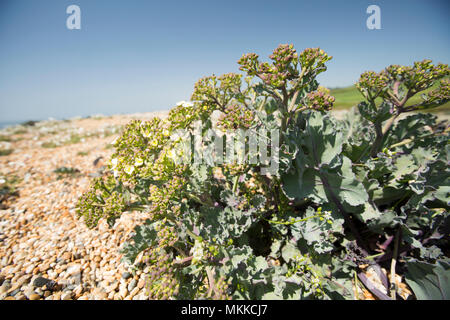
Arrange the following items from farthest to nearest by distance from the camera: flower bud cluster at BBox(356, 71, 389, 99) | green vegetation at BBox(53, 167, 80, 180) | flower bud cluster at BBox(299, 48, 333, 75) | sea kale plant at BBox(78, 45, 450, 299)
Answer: green vegetation at BBox(53, 167, 80, 180), flower bud cluster at BBox(356, 71, 389, 99), sea kale plant at BBox(78, 45, 450, 299), flower bud cluster at BBox(299, 48, 333, 75)

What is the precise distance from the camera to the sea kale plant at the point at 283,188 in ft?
4.88

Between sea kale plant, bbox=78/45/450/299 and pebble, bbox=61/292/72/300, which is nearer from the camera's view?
sea kale plant, bbox=78/45/450/299

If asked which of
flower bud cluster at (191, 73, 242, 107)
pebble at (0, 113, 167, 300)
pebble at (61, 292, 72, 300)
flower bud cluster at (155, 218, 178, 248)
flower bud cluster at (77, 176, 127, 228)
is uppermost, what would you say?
flower bud cluster at (191, 73, 242, 107)

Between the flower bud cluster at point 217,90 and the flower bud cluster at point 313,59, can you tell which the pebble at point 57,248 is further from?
the flower bud cluster at point 313,59

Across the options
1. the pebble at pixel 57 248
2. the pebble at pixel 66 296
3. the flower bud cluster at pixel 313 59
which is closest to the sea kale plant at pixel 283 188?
the flower bud cluster at pixel 313 59

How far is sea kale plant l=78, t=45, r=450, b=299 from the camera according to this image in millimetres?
1486

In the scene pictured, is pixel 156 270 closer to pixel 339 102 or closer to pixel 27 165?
pixel 27 165

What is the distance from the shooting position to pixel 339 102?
841cm

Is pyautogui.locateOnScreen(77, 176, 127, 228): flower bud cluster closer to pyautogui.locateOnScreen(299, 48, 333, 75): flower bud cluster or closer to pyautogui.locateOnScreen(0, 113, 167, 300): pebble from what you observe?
pyautogui.locateOnScreen(0, 113, 167, 300): pebble

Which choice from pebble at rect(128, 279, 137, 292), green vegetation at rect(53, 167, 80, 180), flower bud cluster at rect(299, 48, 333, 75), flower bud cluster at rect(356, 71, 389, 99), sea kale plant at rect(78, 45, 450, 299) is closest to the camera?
flower bud cluster at rect(299, 48, 333, 75)

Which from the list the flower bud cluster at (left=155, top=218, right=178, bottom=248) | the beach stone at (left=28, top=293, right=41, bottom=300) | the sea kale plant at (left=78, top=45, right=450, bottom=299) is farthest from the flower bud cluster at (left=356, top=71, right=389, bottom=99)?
the beach stone at (left=28, top=293, right=41, bottom=300)

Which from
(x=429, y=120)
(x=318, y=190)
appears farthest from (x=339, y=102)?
(x=318, y=190)

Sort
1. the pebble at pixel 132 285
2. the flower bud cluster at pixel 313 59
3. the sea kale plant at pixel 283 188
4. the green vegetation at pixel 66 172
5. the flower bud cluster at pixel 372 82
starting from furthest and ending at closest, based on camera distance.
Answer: the green vegetation at pixel 66 172 → the pebble at pixel 132 285 → the flower bud cluster at pixel 372 82 → the sea kale plant at pixel 283 188 → the flower bud cluster at pixel 313 59

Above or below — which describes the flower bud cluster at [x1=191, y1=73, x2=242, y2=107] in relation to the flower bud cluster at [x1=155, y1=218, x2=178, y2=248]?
above
